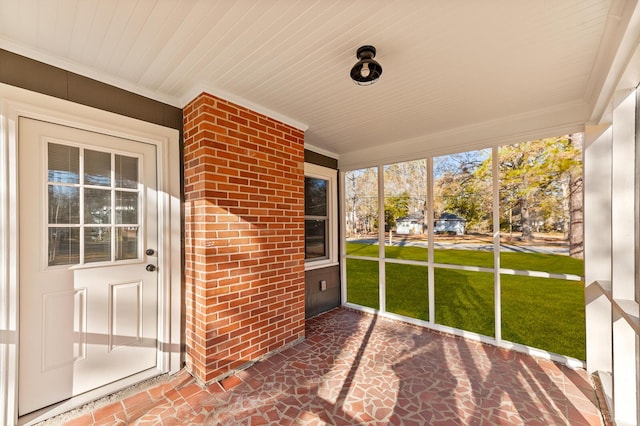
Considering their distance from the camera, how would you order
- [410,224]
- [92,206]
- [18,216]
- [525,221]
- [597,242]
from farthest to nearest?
[410,224] < [525,221] < [597,242] < [92,206] < [18,216]

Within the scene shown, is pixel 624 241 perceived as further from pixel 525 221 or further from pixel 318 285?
pixel 318 285

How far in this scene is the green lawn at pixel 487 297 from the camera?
389 centimetres

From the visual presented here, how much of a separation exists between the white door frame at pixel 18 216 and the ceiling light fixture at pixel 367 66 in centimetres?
183

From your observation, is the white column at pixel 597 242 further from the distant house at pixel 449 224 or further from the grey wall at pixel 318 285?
the grey wall at pixel 318 285

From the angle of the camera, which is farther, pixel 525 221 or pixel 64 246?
pixel 525 221

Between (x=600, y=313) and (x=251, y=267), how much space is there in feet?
10.9

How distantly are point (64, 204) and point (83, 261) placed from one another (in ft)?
1.52

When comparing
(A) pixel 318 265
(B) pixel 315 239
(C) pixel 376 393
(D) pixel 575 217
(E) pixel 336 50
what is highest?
(E) pixel 336 50

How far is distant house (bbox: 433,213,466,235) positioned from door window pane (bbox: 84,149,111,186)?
3.77m

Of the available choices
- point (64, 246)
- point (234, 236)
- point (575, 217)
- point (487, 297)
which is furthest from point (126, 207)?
point (487, 297)

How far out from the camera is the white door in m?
1.82

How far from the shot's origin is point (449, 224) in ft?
12.1

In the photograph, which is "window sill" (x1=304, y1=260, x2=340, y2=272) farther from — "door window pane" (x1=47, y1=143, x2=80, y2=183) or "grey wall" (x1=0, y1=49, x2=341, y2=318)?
"door window pane" (x1=47, y1=143, x2=80, y2=183)

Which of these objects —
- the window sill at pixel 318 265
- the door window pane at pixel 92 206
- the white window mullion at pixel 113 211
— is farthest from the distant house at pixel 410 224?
the white window mullion at pixel 113 211
